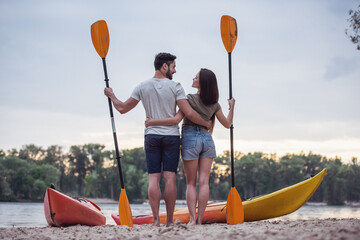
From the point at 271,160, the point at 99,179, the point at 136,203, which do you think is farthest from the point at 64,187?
the point at 271,160

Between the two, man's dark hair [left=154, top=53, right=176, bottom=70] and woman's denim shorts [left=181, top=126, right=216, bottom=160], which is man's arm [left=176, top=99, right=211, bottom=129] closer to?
woman's denim shorts [left=181, top=126, right=216, bottom=160]

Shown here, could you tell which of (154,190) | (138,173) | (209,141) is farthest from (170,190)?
(138,173)

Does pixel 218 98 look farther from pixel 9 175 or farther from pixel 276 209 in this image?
pixel 9 175

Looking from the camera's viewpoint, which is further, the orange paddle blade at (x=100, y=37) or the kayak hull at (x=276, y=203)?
the kayak hull at (x=276, y=203)

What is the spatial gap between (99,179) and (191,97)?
5792 centimetres

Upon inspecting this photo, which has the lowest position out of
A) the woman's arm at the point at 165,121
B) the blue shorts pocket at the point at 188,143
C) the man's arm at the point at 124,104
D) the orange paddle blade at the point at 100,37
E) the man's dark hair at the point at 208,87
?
the blue shorts pocket at the point at 188,143

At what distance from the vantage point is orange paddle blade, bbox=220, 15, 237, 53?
5305 millimetres

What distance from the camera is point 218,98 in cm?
430

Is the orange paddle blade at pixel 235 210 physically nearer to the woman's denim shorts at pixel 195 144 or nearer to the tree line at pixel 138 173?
the woman's denim shorts at pixel 195 144

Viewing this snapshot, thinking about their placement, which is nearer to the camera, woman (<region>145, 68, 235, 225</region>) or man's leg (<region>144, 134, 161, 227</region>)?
man's leg (<region>144, 134, 161, 227</region>)

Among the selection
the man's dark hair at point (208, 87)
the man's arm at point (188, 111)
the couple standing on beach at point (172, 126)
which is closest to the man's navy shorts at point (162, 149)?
the couple standing on beach at point (172, 126)

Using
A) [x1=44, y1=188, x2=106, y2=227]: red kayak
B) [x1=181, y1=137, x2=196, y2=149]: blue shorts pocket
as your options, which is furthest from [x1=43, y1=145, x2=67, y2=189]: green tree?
[x1=181, y1=137, x2=196, y2=149]: blue shorts pocket

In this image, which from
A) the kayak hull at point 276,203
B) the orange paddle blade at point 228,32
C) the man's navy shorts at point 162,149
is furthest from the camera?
the kayak hull at point 276,203

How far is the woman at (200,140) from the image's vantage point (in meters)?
4.11
